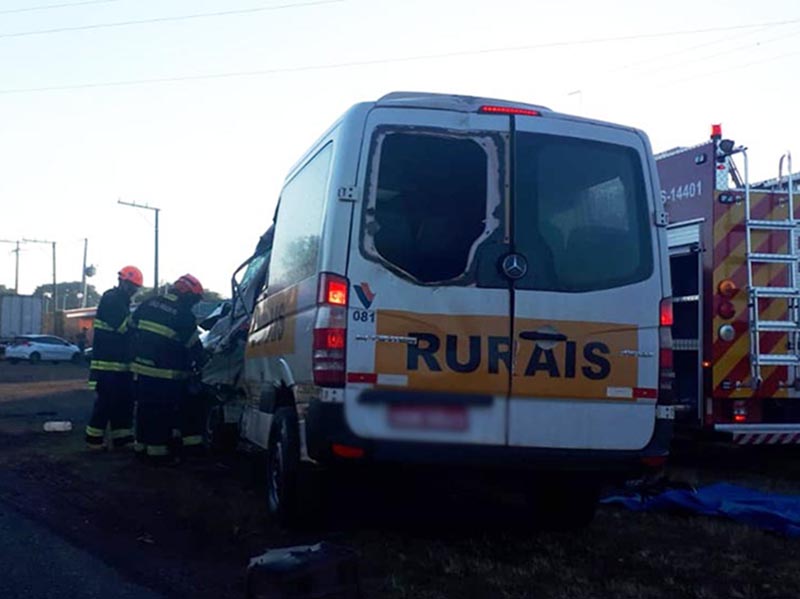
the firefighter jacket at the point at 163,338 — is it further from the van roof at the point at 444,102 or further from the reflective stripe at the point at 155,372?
the van roof at the point at 444,102

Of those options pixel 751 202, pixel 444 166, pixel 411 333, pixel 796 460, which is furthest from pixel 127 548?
pixel 796 460

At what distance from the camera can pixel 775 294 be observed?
9.09 meters

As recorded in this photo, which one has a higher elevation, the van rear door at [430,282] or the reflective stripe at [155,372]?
the van rear door at [430,282]

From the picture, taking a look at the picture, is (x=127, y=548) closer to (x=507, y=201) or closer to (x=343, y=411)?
(x=343, y=411)

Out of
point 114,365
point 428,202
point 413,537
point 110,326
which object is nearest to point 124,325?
point 110,326

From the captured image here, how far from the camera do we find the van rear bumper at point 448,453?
5.82 m

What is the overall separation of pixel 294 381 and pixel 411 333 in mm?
1042

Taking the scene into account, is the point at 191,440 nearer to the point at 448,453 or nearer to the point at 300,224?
the point at 300,224

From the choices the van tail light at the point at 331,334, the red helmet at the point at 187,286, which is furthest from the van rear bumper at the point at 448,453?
the red helmet at the point at 187,286

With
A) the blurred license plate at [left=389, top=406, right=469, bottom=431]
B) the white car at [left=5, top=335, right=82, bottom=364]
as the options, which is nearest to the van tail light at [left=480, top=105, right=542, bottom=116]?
the blurred license plate at [left=389, top=406, right=469, bottom=431]

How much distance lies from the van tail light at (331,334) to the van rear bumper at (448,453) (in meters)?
0.17

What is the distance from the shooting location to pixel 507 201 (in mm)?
6098

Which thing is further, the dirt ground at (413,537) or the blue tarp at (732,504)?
the blue tarp at (732,504)

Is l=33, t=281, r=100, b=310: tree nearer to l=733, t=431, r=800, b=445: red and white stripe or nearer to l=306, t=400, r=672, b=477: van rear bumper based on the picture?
l=733, t=431, r=800, b=445: red and white stripe
